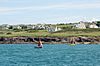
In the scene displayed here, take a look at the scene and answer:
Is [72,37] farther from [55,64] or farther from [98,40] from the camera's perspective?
[55,64]

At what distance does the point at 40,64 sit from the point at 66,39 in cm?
12376

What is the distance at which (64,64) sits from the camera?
248 ft

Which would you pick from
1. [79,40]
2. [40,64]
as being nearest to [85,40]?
[79,40]

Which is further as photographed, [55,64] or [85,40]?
[85,40]

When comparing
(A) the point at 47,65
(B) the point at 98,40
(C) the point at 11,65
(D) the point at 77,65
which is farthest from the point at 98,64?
(B) the point at 98,40

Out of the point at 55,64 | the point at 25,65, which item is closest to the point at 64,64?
the point at 55,64

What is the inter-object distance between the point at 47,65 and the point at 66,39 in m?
126

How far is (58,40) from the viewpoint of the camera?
7849 inches

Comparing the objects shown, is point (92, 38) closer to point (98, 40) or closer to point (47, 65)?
point (98, 40)

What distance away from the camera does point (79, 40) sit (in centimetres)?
19700

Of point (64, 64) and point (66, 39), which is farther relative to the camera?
point (66, 39)

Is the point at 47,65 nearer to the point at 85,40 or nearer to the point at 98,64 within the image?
the point at 98,64

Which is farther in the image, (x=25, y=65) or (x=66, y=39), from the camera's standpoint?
(x=66, y=39)

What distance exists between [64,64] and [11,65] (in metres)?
8.58
